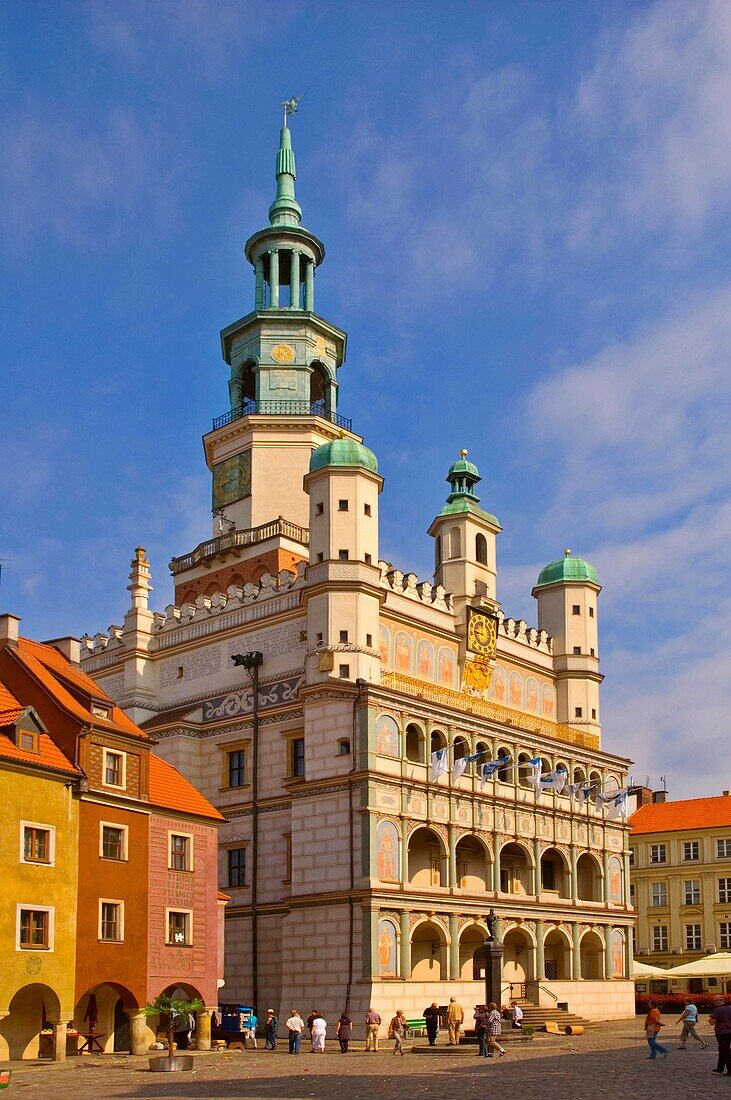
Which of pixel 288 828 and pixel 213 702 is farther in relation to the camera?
pixel 213 702

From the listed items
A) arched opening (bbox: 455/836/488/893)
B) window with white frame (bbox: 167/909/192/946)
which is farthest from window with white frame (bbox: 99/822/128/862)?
arched opening (bbox: 455/836/488/893)

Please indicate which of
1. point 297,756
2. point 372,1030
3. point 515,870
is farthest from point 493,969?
point 297,756

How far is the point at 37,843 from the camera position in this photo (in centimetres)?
3834

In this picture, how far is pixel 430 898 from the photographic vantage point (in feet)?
175

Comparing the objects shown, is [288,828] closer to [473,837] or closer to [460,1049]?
[473,837]

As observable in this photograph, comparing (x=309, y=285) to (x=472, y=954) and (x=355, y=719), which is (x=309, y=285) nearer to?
(x=355, y=719)

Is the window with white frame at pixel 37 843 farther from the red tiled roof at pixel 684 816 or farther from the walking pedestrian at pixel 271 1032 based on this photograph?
the red tiled roof at pixel 684 816

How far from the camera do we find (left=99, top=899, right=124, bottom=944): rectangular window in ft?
132

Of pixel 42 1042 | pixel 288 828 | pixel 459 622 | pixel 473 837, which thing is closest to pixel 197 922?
pixel 42 1042

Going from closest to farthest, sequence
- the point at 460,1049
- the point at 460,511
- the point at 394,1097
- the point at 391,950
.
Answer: the point at 394,1097 < the point at 460,1049 < the point at 391,950 < the point at 460,511

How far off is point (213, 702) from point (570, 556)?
72.2 feet

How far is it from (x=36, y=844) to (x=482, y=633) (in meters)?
29.5

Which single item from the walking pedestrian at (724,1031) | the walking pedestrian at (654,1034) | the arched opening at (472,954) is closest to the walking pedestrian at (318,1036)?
the walking pedestrian at (654,1034)

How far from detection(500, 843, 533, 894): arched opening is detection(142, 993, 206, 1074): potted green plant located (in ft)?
72.6
